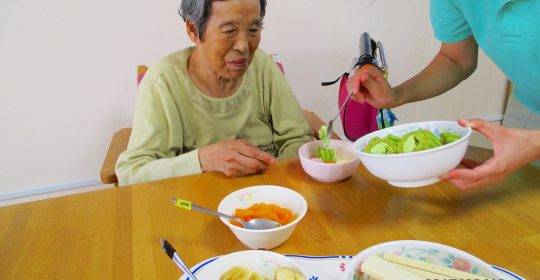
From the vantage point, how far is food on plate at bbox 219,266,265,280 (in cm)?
63

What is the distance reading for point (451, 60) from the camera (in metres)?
1.30

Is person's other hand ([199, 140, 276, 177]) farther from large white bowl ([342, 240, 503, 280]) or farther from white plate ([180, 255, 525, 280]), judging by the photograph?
large white bowl ([342, 240, 503, 280])

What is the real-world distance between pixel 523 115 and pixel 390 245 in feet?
5.05

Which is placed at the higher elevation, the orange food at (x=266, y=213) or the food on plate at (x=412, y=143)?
the food on plate at (x=412, y=143)

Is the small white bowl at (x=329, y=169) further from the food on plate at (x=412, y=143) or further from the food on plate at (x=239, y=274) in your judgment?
the food on plate at (x=239, y=274)

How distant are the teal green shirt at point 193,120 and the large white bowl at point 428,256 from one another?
677 millimetres

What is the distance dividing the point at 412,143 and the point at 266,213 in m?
0.35

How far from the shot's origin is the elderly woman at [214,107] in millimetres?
1146

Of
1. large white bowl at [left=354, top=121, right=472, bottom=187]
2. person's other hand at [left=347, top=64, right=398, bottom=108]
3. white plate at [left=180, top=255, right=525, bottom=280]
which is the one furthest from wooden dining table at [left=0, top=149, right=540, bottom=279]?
person's other hand at [left=347, top=64, right=398, bottom=108]

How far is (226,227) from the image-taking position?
2.79ft

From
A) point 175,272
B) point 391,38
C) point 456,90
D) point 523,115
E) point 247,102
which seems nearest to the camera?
point 175,272

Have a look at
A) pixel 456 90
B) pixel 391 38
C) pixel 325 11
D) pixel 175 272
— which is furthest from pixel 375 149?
pixel 456 90

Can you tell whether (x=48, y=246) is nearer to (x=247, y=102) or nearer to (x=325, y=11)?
(x=247, y=102)

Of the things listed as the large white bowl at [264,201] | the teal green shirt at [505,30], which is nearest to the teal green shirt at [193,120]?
the large white bowl at [264,201]
